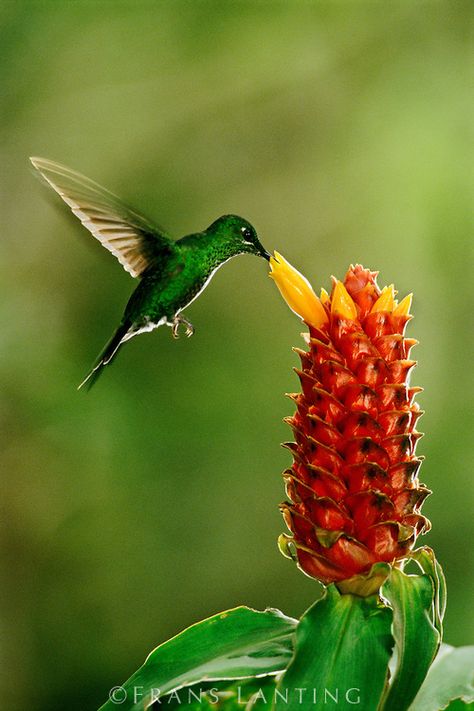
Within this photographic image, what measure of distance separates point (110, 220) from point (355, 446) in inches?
21.0

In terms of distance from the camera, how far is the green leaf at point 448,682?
834 mm

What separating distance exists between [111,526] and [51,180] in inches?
79.3

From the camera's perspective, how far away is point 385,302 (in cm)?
87

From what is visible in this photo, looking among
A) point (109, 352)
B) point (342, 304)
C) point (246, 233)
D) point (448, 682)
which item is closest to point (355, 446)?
point (342, 304)

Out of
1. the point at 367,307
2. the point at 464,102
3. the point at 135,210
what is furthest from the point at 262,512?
the point at 367,307

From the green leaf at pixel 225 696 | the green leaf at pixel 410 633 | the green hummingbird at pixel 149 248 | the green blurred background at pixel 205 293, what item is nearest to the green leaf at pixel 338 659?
the green leaf at pixel 410 633

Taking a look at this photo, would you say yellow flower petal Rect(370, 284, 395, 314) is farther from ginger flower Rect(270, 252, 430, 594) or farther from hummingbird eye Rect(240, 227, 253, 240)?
hummingbird eye Rect(240, 227, 253, 240)

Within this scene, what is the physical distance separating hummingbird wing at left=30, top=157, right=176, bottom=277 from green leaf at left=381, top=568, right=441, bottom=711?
606 millimetres

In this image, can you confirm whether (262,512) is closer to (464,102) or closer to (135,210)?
(464,102)

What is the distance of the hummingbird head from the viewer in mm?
1110

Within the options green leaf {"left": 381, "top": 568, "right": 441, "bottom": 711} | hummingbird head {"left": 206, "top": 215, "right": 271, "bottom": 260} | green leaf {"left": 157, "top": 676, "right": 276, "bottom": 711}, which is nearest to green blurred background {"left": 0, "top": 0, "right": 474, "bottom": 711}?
hummingbird head {"left": 206, "top": 215, "right": 271, "bottom": 260}

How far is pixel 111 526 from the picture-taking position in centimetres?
297

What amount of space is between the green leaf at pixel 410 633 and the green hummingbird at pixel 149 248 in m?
0.44

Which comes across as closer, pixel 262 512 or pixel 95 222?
pixel 95 222
